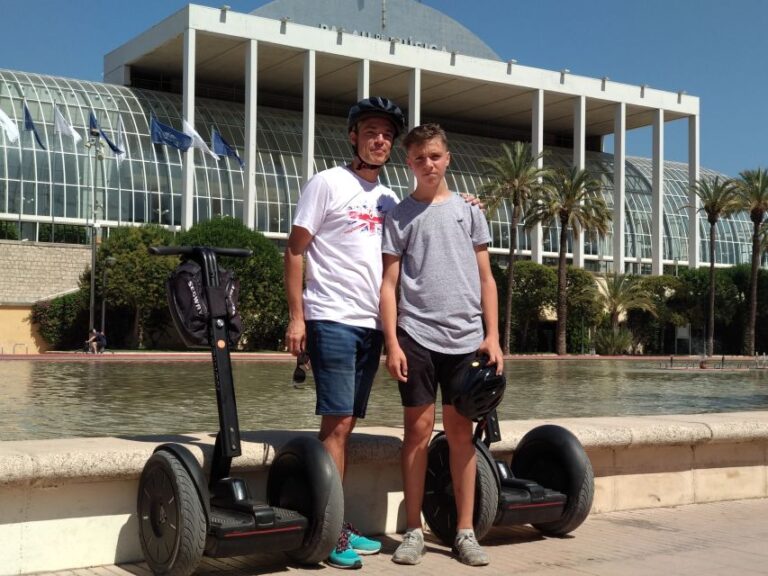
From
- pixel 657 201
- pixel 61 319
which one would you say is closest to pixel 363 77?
pixel 61 319

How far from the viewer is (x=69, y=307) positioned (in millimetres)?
51250

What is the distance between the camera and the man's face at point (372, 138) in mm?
5555

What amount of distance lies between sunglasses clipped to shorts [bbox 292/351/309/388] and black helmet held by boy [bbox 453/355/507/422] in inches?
31.2

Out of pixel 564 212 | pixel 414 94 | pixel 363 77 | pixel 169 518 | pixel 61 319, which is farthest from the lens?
pixel 414 94

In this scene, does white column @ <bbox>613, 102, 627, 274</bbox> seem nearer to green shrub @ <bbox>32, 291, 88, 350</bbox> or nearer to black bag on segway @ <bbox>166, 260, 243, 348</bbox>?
green shrub @ <bbox>32, 291, 88, 350</bbox>

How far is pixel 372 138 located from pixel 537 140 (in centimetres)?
6587

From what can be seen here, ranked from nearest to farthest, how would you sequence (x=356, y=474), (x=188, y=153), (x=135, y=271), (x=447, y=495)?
(x=447, y=495), (x=356, y=474), (x=135, y=271), (x=188, y=153)

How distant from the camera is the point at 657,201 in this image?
75000 millimetres

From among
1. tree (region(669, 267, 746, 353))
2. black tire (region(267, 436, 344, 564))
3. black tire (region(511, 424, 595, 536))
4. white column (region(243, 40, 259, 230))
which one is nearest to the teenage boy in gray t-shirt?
black tire (region(267, 436, 344, 564))

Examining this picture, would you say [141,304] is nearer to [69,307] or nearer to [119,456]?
[69,307]

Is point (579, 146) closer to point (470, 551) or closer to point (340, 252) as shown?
point (340, 252)

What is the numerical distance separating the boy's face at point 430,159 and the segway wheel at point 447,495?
56.7 inches

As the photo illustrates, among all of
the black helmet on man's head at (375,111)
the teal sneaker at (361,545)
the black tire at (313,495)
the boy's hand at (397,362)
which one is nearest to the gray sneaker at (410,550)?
the teal sneaker at (361,545)

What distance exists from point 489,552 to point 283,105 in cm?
7119
